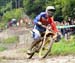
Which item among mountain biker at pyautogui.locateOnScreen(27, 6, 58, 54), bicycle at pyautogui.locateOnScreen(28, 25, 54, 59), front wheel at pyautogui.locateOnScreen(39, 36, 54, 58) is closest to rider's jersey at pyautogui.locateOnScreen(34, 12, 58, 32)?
mountain biker at pyautogui.locateOnScreen(27, 6, 58, 54)

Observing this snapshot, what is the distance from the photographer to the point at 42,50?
13602 millimetres

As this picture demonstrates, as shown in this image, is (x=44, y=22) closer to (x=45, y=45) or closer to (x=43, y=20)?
(x=43, y=20)

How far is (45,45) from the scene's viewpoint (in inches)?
533

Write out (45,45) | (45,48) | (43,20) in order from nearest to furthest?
(43,20), (45,48), (45,45)

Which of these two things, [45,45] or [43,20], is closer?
[43,20]

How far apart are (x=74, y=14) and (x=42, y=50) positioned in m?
17.9

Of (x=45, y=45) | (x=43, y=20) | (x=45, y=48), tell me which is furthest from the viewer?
(x=45, y=45)

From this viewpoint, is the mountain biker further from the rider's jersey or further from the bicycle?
the bicycle

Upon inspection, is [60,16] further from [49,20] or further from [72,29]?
[49,20]

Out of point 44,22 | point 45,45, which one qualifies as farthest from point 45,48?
point 44,22

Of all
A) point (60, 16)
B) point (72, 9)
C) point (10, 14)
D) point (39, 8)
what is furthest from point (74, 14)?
point (10, 14)

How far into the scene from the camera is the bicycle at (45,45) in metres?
13.2

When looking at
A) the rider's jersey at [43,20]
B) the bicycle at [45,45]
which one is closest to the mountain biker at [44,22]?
the rider's jersey at [43,20]

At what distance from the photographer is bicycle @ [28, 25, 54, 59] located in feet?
43.5
